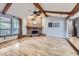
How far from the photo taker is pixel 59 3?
335 centimetres

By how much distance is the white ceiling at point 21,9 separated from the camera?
11.5 ft

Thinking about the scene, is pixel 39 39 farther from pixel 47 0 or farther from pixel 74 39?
pixel 47 0

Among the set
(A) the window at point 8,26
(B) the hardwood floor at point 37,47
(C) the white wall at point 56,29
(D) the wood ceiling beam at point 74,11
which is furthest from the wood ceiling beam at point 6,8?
(D) the wood ceiling beam at point 74,11

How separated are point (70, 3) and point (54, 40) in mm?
1025

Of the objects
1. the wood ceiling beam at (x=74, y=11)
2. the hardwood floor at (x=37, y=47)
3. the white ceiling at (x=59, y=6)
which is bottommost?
the hardwood floor at (x=37, y=47)

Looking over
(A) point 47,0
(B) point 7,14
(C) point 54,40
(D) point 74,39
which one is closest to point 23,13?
(B) point 7,14

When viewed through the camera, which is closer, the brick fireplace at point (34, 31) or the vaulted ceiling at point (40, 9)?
the vaulted ceiling at point (40, 9)

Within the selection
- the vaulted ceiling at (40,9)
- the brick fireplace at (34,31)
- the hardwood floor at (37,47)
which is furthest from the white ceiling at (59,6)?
the hardwood floor at (37,47)

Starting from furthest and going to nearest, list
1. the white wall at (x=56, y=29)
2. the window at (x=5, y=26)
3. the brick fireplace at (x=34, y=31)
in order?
the brick fireplace at (x=34, y=31) → the white wall at (x=56, y=29) → the window at (x=5, y=26)

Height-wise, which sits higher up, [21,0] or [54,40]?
[21,0]

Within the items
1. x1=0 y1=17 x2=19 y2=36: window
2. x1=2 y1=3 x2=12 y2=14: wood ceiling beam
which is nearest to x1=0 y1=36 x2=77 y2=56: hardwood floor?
x1=0 y1=17 x2=19 y2=36: window

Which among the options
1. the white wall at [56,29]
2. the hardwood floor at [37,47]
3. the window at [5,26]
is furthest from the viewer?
the white wall at [56,29]

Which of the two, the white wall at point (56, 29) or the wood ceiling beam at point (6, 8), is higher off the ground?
Result: the wood ceiling beam at point (6, 8)

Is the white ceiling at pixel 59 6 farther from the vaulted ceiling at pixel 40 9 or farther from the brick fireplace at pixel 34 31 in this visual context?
the brick fireplace at pixel 34 31
